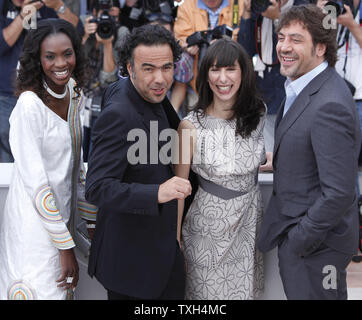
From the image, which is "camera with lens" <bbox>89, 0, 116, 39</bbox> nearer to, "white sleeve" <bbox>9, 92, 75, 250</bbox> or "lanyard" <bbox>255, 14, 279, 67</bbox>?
"lanyard" <bbox>255, 14, 279, 67</bbox>

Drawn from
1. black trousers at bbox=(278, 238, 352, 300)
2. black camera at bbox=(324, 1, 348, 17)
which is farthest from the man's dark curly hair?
black camera at bbox=(324, 1, 348, 17)

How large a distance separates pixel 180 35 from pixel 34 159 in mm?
1835

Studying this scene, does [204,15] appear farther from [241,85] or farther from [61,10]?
[241,85]

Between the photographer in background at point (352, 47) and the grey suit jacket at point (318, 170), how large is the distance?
133 centimetres

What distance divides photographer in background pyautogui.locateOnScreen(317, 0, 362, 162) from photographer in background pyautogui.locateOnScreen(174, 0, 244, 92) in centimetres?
67

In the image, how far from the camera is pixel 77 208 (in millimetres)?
1788

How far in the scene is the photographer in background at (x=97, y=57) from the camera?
2918 millimetres

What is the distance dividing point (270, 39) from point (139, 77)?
1.65m

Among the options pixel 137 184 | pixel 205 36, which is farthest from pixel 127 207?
pixel 205 36

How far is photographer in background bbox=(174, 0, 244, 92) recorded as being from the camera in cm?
297

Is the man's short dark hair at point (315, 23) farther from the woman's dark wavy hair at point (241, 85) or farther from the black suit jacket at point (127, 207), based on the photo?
the black suit jacket at point (127, 207)

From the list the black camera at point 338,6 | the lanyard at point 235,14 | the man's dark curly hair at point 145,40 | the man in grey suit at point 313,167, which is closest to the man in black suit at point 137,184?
the man's dark curly hair at point 145,40

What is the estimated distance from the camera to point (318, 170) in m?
1.43
